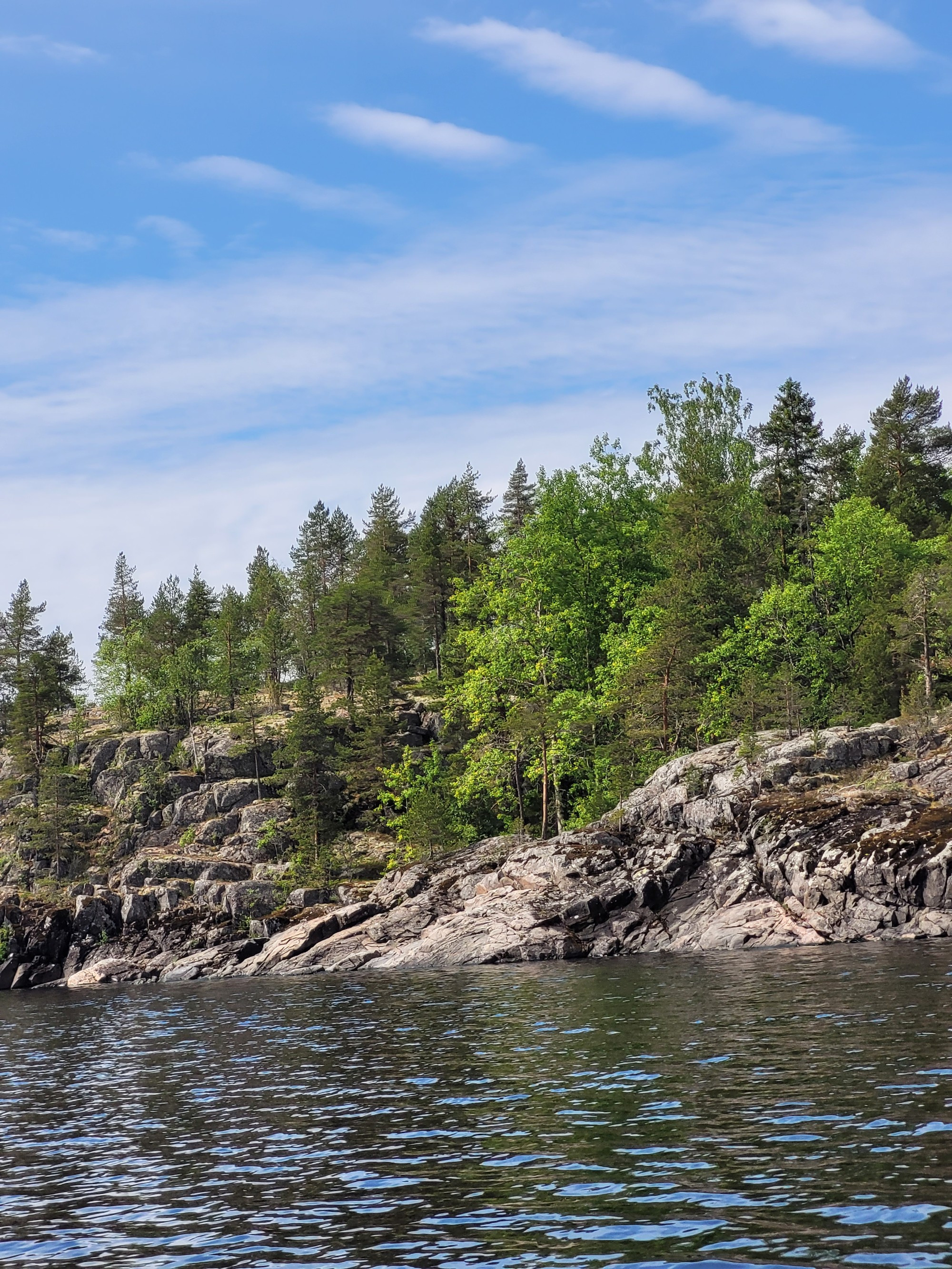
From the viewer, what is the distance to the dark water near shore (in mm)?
11523

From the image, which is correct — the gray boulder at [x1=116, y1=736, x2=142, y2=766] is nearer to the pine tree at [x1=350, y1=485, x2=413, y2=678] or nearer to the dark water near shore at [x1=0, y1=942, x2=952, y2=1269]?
the pine tree at [x1=350, y1=485, x2=413, y2=678]

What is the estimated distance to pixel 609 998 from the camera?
103ft

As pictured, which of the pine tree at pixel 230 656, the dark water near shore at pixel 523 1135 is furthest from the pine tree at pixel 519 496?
the dark water near shore at pixel 523 1135

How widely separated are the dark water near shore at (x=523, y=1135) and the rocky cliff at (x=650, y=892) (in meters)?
10.00

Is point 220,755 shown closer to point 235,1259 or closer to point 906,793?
Answer: point 906,793

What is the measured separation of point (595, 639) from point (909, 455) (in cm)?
3339

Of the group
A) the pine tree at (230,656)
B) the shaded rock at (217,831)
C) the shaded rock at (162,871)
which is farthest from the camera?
the pine tree at (230,656)

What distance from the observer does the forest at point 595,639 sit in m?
61.7

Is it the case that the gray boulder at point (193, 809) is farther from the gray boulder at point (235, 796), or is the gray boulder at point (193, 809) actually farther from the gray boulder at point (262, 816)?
the gray boulder at point (262, 816)

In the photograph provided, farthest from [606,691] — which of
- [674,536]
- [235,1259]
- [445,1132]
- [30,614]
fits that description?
[30,614]

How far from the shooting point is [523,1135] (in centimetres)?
1627

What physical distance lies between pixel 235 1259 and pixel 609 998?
20.8m

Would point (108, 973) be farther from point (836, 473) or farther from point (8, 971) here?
point (836, 473)

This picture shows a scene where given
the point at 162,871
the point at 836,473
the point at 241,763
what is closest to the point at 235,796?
the point at 241,763
